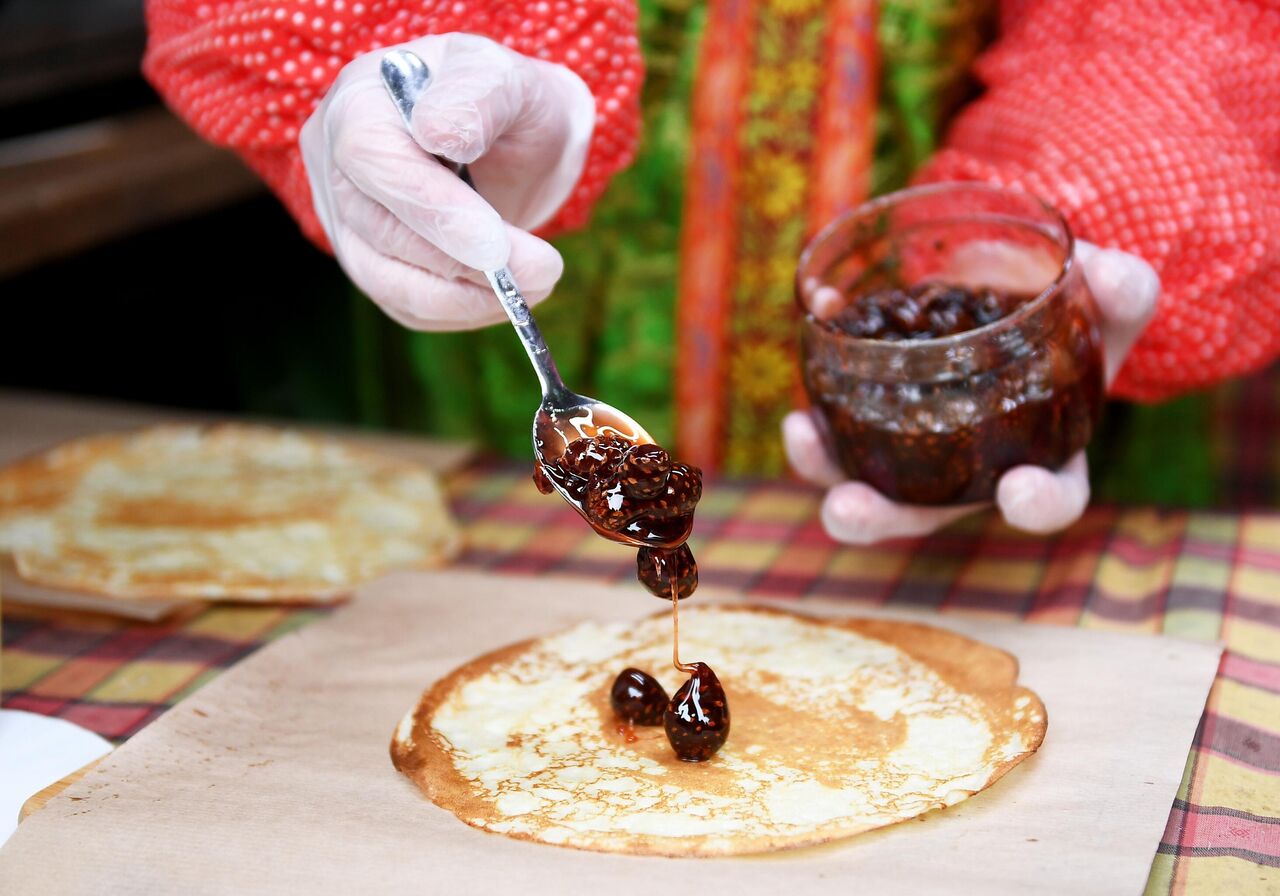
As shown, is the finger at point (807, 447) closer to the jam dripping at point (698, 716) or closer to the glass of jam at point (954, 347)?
the glass of jam at point (954, 347)

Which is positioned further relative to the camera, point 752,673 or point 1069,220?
point 1069,220

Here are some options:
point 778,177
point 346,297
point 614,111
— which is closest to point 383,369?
point 346,297

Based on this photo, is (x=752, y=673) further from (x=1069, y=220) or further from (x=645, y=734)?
(x=1069, y=220)

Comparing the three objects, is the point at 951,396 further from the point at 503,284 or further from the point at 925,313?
the point at 503,284

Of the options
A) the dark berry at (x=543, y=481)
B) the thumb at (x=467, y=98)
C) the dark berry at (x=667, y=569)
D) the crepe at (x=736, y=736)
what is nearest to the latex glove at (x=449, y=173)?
the thumb at (x=467, y=98)

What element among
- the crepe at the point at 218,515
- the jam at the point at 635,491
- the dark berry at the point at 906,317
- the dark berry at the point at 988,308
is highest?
the dark berry at the point at 988,308

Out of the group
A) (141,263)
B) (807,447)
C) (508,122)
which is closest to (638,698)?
(807,447)
